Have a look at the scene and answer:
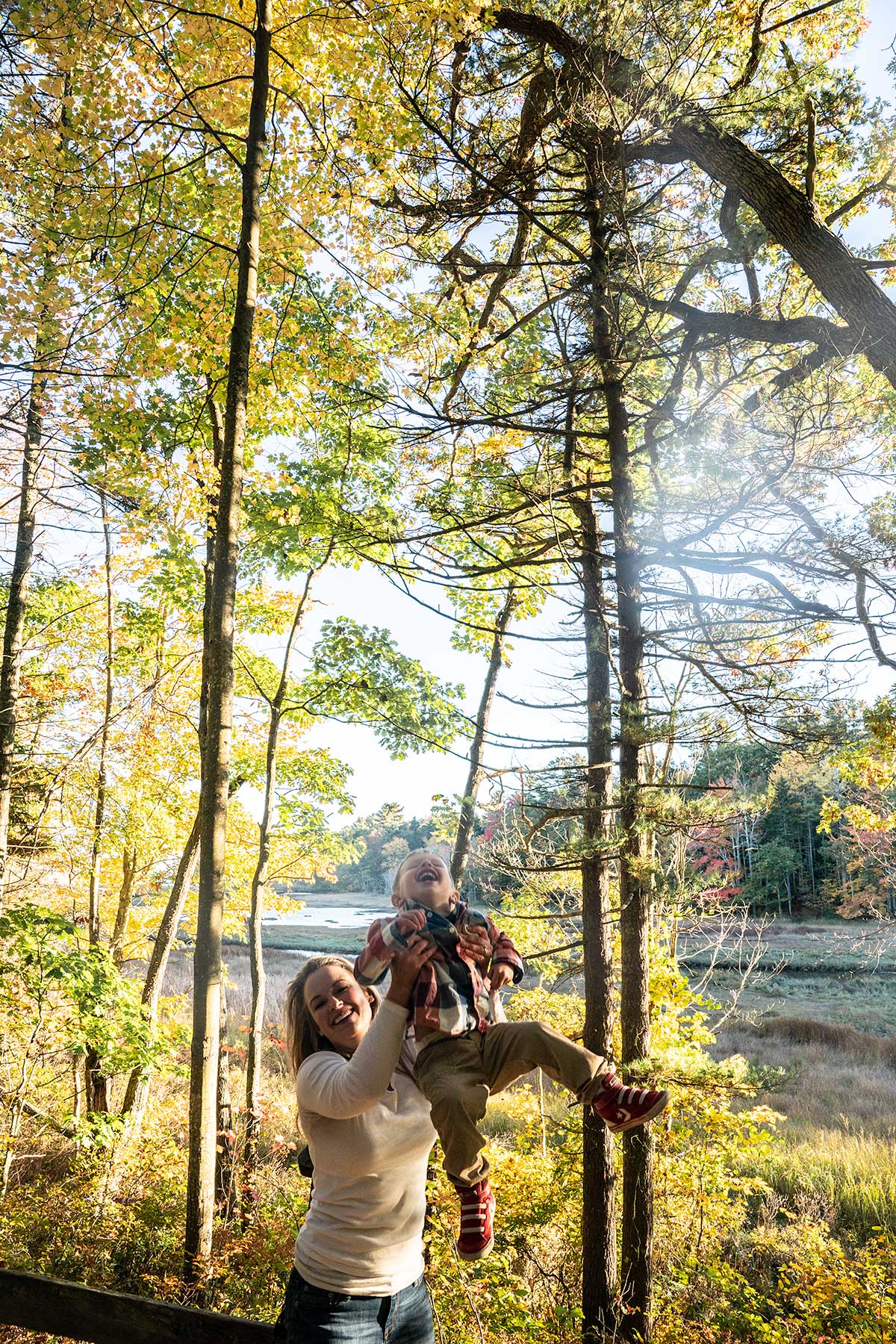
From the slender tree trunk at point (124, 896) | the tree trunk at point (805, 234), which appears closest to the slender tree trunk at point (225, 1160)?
the slender tree trunk at point (124, 896)

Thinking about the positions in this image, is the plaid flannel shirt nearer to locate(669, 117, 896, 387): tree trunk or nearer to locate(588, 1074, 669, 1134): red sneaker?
locate(588, 1074, 669, 1134): red sneaker

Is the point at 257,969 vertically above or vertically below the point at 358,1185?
below

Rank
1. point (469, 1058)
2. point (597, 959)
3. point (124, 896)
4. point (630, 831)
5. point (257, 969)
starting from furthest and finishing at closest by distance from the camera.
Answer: point (124, 896) < point (257, 969) < point (597, 959) < point (630, 831) < point (469, 1058)

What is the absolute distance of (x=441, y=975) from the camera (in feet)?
6.15

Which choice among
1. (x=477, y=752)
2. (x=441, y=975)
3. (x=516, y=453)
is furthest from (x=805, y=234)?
(x=477, y=752)

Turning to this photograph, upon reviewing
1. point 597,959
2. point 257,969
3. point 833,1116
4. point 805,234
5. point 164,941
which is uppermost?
point 805,234

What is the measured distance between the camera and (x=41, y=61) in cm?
424

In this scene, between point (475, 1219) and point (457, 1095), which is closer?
point (457, 1095)

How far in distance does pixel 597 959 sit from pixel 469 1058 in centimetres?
401

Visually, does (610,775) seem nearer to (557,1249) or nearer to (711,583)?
(711,583)

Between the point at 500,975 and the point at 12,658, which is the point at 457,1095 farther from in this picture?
the point at 12,658

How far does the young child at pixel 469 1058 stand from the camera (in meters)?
1.72

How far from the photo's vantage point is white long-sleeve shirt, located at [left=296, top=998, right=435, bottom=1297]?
1.54 metres

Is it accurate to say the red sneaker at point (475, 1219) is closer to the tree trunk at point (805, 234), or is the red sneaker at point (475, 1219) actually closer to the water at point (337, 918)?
the tree trunk at point (805, 234)
